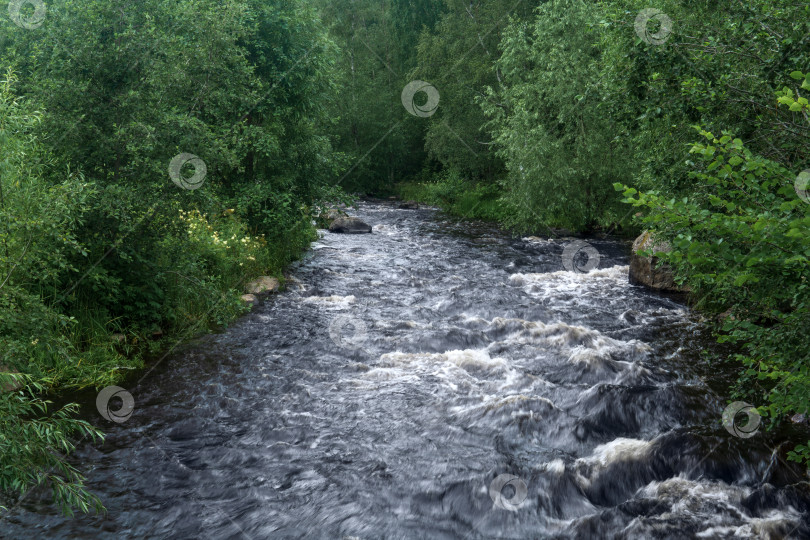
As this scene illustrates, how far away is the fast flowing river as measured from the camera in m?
6.64

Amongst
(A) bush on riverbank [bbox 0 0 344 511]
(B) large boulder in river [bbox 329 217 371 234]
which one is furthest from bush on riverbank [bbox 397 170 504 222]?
(A) bush on riverbank [bbox 0 0 344 511]

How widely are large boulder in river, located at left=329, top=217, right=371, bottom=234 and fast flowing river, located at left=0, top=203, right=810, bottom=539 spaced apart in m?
14.2

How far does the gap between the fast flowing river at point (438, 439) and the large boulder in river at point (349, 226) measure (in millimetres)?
14176

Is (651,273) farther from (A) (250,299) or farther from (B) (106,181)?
(B) (106,181)

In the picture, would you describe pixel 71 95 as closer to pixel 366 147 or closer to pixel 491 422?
pixel 491 422

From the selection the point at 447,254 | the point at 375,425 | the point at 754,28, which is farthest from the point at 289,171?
the point at 754,28

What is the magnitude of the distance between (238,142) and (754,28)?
33.4 feet

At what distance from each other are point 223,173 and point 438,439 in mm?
12174

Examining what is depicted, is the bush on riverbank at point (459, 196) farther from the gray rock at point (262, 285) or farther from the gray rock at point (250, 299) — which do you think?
the gray rock at point (250, 299)

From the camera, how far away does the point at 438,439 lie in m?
8.52

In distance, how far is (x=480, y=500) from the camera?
7090 millimetres

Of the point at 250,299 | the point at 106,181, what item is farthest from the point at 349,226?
the point at 106,181

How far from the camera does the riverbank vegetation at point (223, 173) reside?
5.15 m

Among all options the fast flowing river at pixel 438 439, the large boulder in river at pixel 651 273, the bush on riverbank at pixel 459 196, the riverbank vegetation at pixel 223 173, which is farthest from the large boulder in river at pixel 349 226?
the large boulder in river at pixel 651 273
